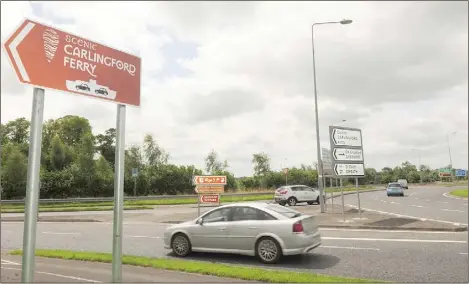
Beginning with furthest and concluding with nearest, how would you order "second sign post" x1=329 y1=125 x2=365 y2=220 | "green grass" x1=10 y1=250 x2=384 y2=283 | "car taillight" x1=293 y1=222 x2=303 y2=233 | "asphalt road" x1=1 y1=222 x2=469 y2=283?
"second sign post" x1=329 y1=125 x2=365 y2=220, "car taillight" x1=293 y1=222 x2=303 y2=233, "asphalt road" x1=1 y1=222 x2=469 y2=283, "green grass" x1=10 y1=250 x2=384 y2=283

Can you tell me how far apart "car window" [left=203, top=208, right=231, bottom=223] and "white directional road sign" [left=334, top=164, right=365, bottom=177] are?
29.1 feet

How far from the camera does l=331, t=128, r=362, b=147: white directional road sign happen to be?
18.1 m

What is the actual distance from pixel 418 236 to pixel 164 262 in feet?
27.8

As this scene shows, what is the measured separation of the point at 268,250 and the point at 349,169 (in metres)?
10.1

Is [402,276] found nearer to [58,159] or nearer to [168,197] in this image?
[168,197]

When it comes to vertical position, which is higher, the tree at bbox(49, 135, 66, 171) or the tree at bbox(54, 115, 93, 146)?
the tree at bbox(54, 115, 93, 146)

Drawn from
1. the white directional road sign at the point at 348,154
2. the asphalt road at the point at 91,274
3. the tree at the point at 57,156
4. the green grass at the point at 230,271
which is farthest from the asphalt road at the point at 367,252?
the tree at the point at 57,156

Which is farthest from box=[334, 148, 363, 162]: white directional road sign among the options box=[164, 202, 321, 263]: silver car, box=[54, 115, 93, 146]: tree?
box=[54, 115, 93, 146]: tree

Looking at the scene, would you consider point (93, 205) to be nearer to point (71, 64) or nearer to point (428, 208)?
point (428, 208)

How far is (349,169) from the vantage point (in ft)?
60.6

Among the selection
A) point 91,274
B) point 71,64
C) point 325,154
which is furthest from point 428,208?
point 71,64

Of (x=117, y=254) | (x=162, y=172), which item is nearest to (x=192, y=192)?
(x=162, y=172)

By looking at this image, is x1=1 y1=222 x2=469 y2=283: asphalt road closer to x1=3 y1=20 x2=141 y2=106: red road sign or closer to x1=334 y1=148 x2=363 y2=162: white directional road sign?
x1=334 y1=148 x2=363 y2=162: white directional road sign

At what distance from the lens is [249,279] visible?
25.1ft
